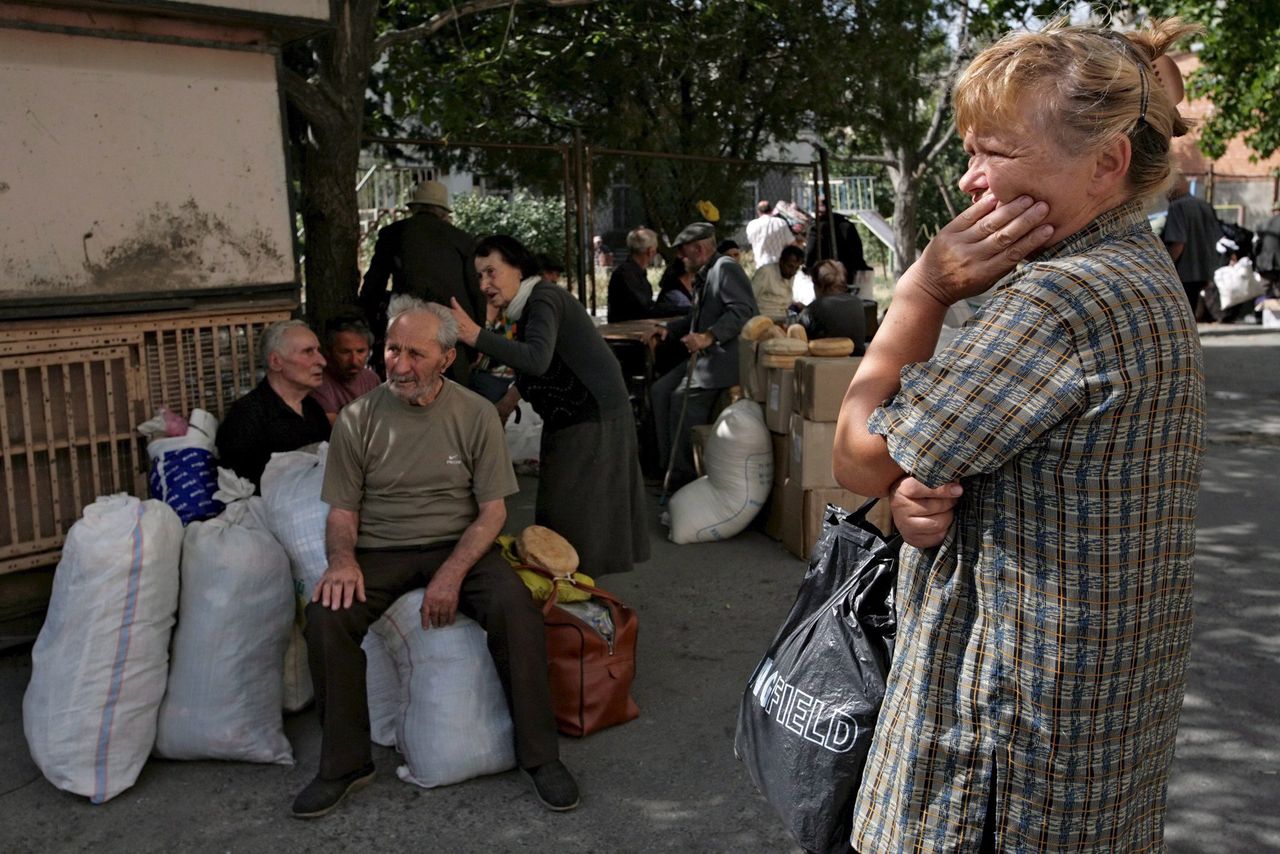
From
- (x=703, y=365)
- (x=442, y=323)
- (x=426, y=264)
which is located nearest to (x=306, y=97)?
(x=426, y=264)

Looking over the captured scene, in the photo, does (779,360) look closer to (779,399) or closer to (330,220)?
(779,399)

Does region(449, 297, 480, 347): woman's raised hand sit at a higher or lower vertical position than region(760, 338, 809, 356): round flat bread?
higher

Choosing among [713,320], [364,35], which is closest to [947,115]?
[713,320]

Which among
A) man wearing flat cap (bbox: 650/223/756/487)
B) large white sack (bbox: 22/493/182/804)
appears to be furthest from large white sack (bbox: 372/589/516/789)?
man wearing flat cap (bbox: 650/223/756/487)

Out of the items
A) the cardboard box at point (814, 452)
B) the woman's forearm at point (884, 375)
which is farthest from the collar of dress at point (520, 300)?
the woman's forearm at point (884, 375)

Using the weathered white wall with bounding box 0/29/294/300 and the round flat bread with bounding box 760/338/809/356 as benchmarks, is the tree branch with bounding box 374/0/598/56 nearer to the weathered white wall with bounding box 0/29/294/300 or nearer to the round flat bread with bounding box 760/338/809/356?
the weathered white wall with bounding box 0/29/294/300

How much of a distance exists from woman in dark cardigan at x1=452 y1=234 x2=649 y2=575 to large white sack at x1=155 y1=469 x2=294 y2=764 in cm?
124

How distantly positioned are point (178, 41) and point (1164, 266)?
416 cm

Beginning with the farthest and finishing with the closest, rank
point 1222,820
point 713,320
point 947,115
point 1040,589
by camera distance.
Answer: point 947,115 → point 713,320 → point 1222,820 → point 1040,589

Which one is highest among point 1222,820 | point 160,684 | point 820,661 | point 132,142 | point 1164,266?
point 132,142

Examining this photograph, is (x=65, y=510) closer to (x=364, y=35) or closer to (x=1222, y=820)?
(x=364, y=35)

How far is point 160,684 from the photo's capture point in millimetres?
3766

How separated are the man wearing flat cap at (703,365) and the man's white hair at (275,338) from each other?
2.85 m

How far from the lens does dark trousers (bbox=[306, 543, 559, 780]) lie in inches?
142
